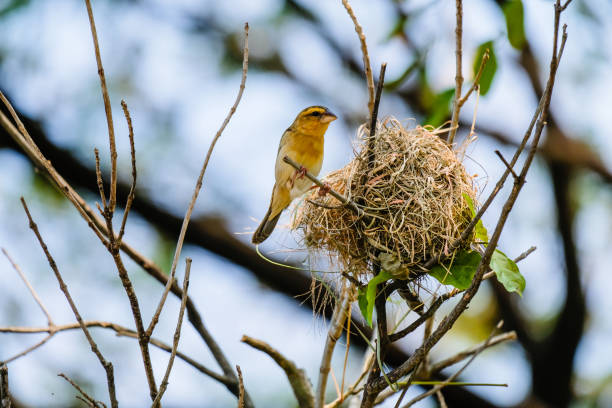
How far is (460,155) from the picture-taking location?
349 centimetres

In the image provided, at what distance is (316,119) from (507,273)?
2.58 meters

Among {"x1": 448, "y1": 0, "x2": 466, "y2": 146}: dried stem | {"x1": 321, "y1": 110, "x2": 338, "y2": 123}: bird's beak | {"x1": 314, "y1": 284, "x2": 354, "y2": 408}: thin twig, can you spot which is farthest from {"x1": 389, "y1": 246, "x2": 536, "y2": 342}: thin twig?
{"x1": 321, "y1": 110, "x2": 338, "y2": 123}: bird's beak

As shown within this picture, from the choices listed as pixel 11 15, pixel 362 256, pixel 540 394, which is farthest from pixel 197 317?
pixel 540 394

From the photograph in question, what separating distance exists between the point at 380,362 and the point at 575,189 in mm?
5627

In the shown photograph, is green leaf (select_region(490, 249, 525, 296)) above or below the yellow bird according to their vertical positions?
below

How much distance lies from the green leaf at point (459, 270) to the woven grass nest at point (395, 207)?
0.06m

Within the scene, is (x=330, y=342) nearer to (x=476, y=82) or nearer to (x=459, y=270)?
(x=459, y=270)

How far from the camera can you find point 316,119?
4848 millimetres

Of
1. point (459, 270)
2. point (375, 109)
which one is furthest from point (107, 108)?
point (459, 270)

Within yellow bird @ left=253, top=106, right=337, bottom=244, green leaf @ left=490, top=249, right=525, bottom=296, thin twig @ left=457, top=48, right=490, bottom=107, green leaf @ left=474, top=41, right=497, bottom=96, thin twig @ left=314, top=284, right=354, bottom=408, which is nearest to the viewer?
green leaf @ left=490, top=249, right=525, bottom=296

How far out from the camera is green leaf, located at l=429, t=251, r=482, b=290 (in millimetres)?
2736

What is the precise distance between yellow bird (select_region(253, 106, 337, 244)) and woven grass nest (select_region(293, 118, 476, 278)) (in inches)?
40.5

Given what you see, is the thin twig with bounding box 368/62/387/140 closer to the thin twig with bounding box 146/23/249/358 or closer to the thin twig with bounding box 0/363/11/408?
the thin twig with bounding box 146/23/249/358

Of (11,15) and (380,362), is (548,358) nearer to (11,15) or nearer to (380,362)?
(380,362)
